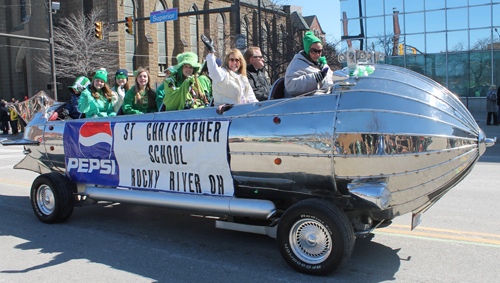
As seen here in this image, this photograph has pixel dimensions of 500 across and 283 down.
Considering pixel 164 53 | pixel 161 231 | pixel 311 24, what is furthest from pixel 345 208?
pixel 311 24

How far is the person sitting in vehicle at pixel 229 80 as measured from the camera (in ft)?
15.2

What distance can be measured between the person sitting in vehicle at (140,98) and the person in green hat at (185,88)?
0.70 meters

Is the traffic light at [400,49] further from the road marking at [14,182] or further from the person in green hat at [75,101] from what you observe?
the person in green hat at [75,101]

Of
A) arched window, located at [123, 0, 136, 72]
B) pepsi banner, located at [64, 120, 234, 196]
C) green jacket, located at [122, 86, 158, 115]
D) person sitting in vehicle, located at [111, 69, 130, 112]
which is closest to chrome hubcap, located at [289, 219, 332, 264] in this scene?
pepsi banner, located at [64, 120, 234, 196]

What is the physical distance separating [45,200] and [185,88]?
2511 mm

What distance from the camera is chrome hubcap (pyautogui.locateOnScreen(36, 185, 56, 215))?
5719 mm

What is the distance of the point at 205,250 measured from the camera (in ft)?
14.8

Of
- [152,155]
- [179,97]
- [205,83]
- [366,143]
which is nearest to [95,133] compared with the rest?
[152,155]

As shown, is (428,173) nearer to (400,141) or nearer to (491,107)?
(400,141)

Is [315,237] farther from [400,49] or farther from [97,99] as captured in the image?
[400,49]

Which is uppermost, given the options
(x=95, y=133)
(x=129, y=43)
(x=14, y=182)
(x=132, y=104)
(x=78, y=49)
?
(x=129, y=43)

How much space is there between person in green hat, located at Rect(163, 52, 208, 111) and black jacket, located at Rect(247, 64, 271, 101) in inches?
27.0

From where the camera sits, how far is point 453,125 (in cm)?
365

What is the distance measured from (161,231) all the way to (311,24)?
7779 centimetres
